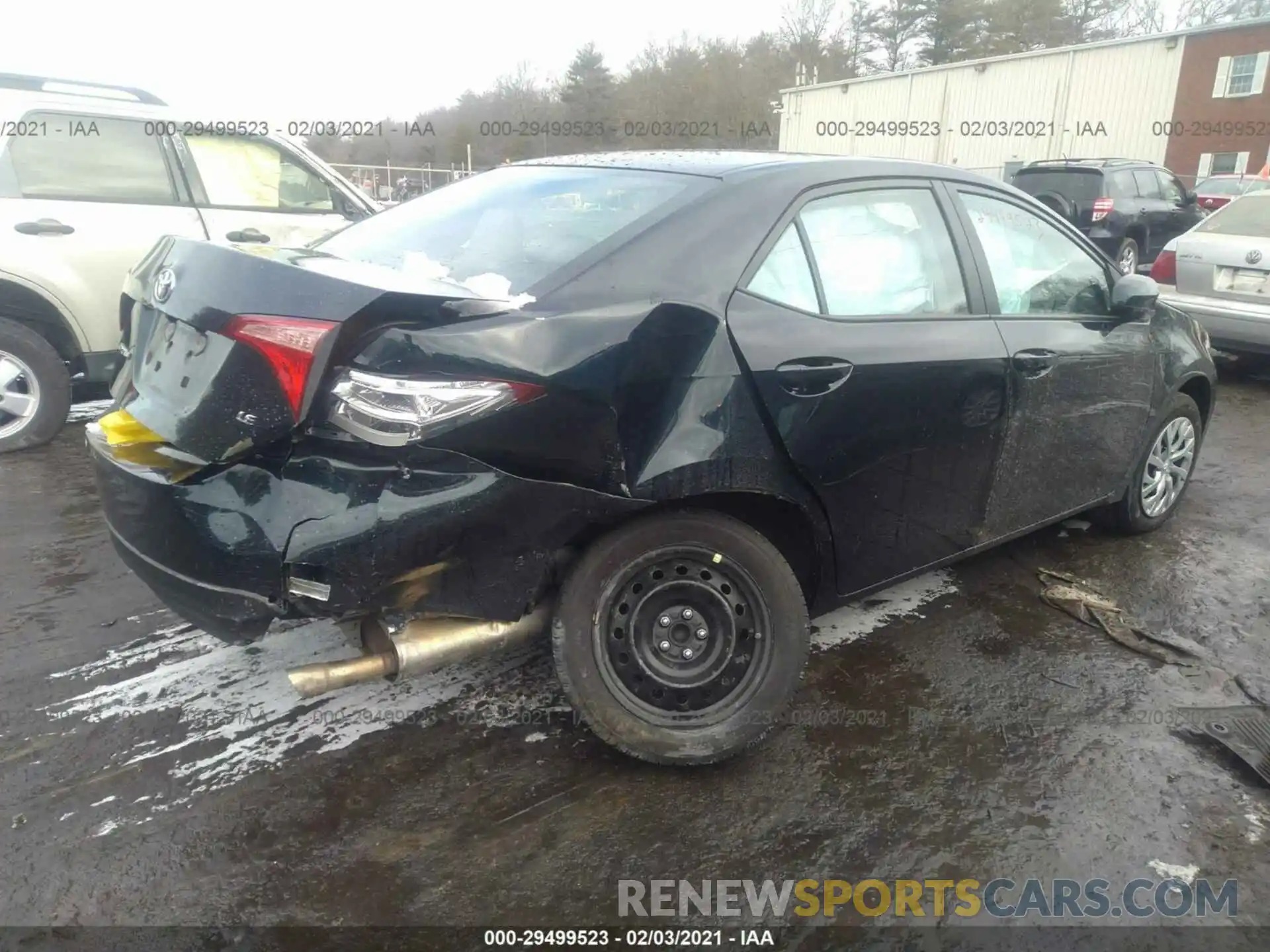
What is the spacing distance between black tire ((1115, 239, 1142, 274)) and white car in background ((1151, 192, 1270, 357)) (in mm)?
5660

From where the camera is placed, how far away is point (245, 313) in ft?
7.19

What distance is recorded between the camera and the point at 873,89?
117 ft

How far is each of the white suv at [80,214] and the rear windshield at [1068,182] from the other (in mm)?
11365

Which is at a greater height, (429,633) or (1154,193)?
(1154,193)

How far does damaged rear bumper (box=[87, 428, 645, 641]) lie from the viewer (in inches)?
86.4

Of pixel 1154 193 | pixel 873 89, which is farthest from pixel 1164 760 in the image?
pixel 873 89

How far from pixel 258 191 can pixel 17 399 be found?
1980 millimetres

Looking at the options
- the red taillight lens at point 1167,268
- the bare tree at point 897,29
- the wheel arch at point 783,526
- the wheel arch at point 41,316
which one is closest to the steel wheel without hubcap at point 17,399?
the wheel arch at point 41,316

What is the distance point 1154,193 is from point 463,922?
1559cm

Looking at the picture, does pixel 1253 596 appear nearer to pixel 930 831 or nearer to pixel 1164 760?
pixel 1164 760

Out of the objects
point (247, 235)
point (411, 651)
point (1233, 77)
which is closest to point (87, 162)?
point (247, 235)

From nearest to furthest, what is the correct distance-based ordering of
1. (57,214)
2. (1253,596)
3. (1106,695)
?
(1106,695), (1253,596), (57,214)

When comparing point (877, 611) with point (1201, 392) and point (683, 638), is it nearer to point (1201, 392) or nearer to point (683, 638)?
point (683, 638)

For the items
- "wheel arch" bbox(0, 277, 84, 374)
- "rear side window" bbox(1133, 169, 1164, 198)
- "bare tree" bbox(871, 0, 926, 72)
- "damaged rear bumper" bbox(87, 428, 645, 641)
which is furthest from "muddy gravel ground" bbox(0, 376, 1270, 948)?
"bare tree" bbox(871, 0, 926, 72)
